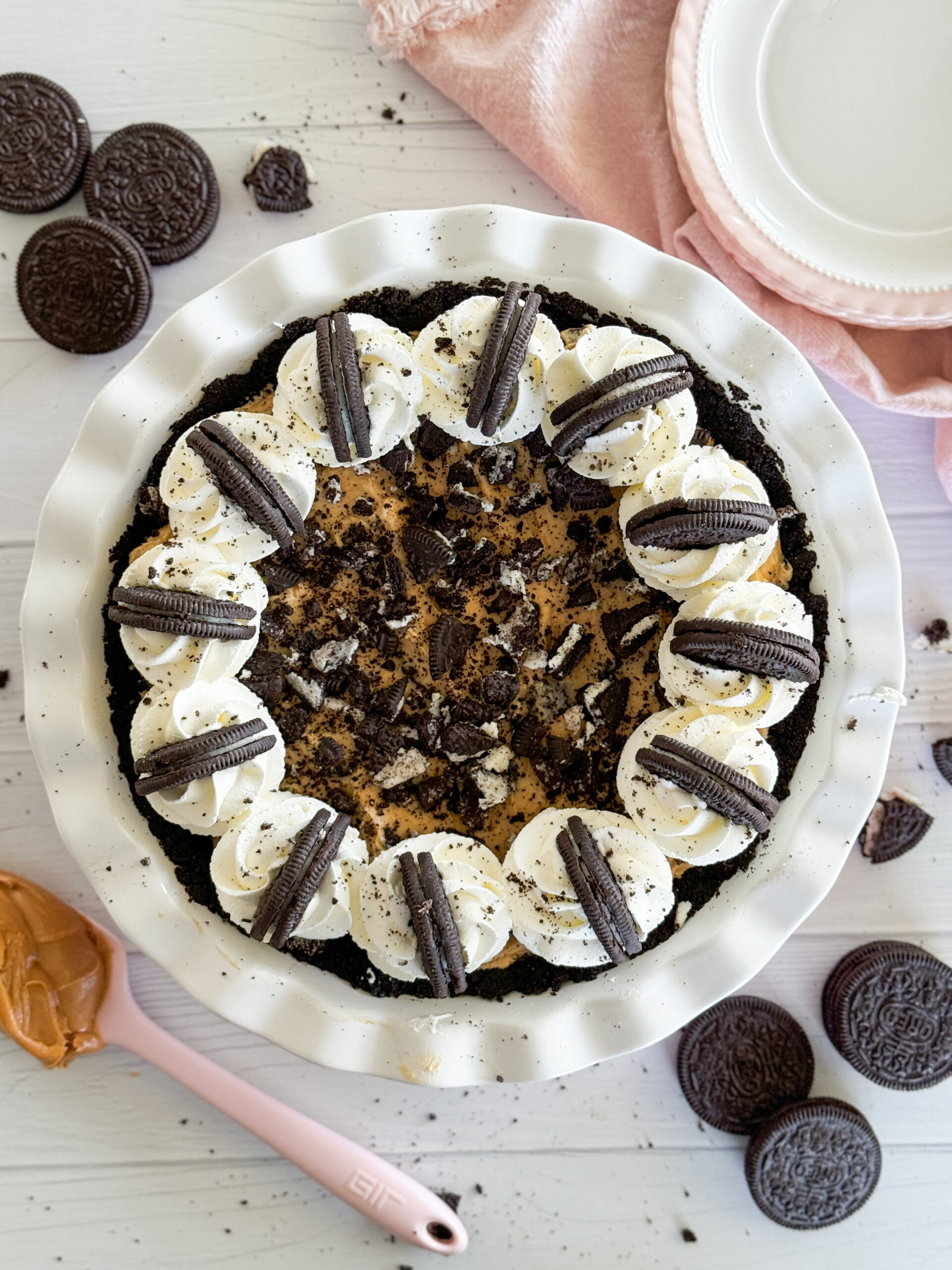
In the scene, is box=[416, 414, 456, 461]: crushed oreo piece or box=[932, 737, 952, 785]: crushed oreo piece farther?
Result: box=[932, 737, 952, 785]: crushed oreo piece

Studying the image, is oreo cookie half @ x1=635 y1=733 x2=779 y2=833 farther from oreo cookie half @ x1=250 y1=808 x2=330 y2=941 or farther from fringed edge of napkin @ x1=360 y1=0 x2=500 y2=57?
fringed edge of napkin @ x1=360 y1=0 x2=500 y2=57

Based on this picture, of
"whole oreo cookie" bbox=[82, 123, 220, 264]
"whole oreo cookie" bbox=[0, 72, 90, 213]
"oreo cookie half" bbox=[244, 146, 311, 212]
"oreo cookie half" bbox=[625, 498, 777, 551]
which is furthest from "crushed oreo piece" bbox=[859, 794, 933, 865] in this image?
"whole oreo cookie" bbox=[0, 72, 90, 213]

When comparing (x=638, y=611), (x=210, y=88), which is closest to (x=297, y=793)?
(x=638, y=611)

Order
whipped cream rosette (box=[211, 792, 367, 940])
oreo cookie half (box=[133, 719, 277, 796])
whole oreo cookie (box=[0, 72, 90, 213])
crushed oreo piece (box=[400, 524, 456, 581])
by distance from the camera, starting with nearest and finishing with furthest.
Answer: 1. oreo cookie half (box=[133, 719, 277, 796])
2. whipped cream rosette (box=[211, 792, 367, 940])
3. crushed oreo piece (box=[400, 524, 456, 581])
4. whole oreo cookie (box=[0, 72, 90, 213])

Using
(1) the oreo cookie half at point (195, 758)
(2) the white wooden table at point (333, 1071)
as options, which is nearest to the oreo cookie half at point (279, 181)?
(2) the white wooden table at point (333, 1071)

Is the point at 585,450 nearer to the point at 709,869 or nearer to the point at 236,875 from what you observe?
the point at 709,869

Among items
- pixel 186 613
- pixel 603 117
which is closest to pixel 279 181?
pixel 603 117

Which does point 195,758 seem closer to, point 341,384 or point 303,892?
point 303,892
